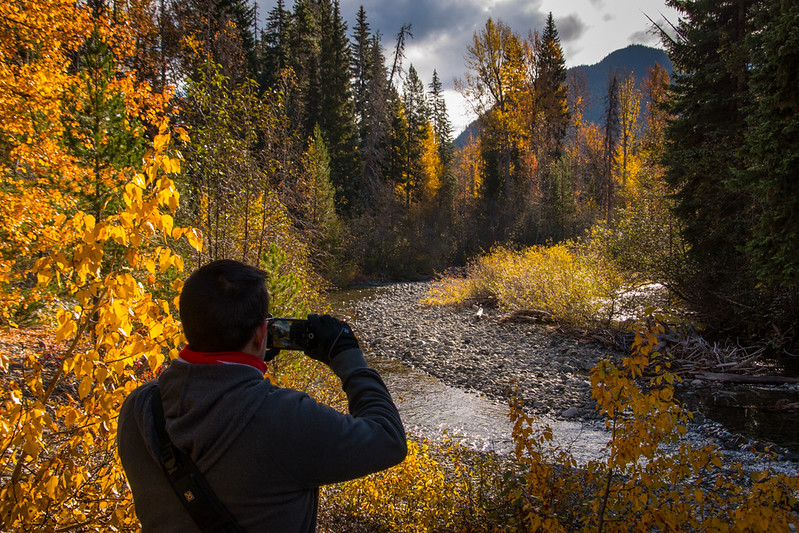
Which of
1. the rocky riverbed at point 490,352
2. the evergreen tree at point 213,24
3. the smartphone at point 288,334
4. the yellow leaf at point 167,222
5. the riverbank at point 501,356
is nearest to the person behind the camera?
the smartphone at point 288,334

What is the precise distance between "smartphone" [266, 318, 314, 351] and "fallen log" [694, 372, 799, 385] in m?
9.58

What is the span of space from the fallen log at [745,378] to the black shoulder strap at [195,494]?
9872 millimetres

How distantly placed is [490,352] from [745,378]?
530 centimetres

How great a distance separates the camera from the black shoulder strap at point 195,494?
1111mm

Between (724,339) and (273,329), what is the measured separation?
39.2ft

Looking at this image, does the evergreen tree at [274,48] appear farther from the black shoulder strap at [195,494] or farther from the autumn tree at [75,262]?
the black shoulder strap at [195,494]

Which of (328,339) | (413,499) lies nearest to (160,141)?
(328,339)

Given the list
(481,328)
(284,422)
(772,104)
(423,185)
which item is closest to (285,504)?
(284,422)

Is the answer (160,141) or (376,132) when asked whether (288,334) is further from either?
(376,132)

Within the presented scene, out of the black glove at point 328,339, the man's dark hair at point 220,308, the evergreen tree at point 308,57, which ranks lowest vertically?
the black glove at point 328,339

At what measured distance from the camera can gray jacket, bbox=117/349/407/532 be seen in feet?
3.67

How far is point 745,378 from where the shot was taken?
8.22 meters

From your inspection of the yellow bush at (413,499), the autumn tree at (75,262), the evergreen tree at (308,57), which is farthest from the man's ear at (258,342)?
the evergreen tree at (308,57)

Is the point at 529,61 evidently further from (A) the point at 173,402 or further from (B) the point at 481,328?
(A) the point at 173,402
